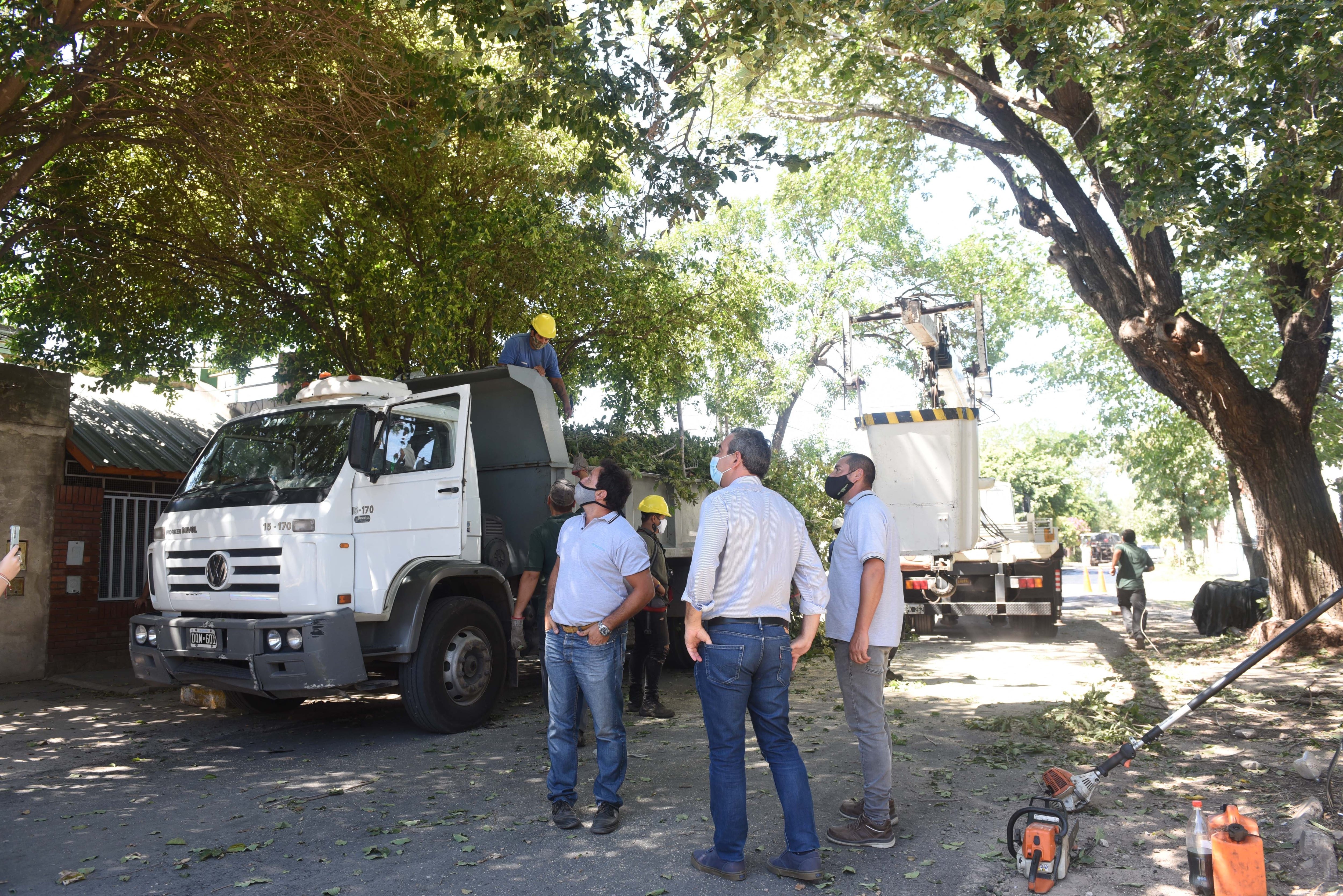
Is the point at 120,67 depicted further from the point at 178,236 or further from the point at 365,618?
the point at 365,618

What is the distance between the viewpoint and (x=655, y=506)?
25.5ft

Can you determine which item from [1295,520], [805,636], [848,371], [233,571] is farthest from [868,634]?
[1295,520]

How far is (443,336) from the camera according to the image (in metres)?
10.6

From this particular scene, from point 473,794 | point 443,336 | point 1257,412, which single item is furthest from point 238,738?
point 1257,412

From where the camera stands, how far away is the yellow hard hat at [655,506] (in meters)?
7.77

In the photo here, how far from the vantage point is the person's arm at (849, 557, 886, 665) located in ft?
14.9

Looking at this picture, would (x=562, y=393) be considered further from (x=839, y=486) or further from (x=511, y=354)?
(x=839, y=486)

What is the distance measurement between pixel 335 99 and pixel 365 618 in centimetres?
555

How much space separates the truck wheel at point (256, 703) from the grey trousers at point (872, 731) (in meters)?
5.12

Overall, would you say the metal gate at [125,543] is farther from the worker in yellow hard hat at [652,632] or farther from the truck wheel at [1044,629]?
the truck wheel at [1044,629]

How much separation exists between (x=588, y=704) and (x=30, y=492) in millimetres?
8561

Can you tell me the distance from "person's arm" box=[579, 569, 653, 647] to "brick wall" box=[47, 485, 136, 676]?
28.1 ft

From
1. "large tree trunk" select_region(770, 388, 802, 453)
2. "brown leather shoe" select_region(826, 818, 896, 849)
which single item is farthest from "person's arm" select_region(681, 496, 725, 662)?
"large tree trunk" select_region(770, 388, 802, 453)

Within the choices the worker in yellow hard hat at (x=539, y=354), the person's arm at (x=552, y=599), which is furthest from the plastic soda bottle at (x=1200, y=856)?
the worker in yellow hard hat at (x=539, y=354)
